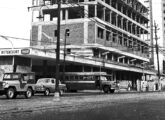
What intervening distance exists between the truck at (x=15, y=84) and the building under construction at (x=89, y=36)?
1766 cm

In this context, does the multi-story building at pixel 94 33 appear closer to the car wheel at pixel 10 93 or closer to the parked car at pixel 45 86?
the parked car at pixel 45 86

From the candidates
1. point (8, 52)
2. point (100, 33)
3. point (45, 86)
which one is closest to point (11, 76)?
point (45, 86)

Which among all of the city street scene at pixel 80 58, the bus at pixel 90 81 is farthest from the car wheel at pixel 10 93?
the bus at pixel 90 81

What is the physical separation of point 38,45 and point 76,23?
10.4 metres

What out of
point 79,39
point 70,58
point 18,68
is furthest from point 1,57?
point 79,39

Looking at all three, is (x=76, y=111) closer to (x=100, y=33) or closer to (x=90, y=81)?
(x=90, y=81)

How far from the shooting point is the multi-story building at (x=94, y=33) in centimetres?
5612

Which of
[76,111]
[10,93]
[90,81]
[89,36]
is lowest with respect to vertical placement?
[76,111]

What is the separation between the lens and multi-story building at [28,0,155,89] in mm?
56125

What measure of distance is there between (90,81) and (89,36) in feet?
59.2

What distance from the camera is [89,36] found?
189 ft

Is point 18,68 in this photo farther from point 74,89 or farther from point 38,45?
point 38,45

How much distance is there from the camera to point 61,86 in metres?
32.2

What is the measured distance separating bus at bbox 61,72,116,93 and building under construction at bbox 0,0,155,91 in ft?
13.6
